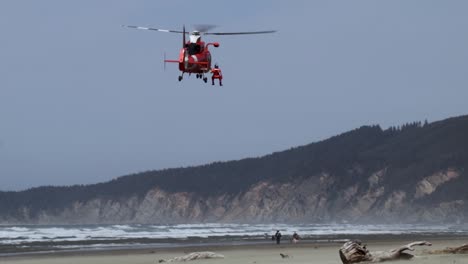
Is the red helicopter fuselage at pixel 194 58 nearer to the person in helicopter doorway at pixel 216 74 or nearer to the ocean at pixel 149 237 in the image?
the person in helicopter doorway at pixel 216 74

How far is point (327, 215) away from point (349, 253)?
551 ft

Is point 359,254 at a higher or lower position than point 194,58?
lower

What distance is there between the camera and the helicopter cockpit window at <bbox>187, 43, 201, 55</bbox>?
33344 millimetres

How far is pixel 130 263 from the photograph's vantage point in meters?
33.1

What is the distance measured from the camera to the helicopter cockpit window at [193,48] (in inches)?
1313

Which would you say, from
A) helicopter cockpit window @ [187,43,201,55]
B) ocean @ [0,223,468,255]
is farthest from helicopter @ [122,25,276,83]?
ocean @ [0,223,468,255]

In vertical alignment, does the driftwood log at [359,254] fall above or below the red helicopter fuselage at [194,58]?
below

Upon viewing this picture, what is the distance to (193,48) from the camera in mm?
33469

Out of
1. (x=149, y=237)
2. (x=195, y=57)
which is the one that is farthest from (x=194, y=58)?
(x=149, y=237)

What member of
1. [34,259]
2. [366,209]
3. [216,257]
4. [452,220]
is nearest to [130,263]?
[216,257]

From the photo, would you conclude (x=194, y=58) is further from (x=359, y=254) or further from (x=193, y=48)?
(x=359, y=254)

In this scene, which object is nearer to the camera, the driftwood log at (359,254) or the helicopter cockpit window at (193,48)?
the driftwood log at (359,254)

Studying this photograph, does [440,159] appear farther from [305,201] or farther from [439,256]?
[439,256]

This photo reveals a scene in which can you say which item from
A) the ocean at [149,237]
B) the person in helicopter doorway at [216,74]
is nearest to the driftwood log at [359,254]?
the person in helicopter doorway at [216,74]
